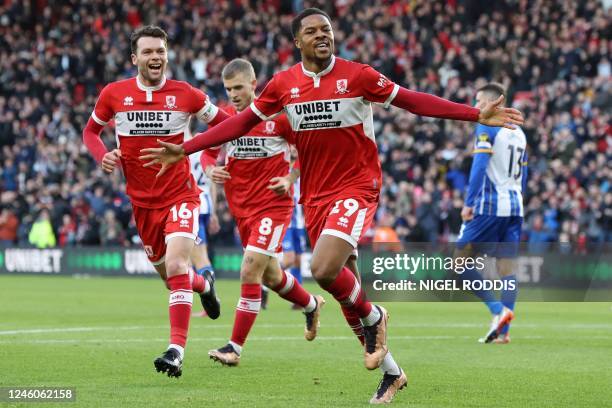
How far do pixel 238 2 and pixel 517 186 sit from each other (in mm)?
24283

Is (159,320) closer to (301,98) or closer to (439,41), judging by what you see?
(301,98)

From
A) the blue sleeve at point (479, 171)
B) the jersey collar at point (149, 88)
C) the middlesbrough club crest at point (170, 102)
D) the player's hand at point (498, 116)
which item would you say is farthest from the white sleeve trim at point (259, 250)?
the player's hand at point (498, 116)

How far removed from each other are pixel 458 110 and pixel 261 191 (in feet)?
12.7

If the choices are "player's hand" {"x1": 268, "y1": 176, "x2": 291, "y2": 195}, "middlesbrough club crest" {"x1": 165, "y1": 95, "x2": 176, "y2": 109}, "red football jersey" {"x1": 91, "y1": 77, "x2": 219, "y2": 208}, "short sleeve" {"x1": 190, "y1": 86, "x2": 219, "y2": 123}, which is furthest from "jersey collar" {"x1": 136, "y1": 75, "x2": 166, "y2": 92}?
"player's hand" {"x1": 268, "y1": 176, "x2": 291, "y2": 195}

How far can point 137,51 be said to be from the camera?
10.2 meters

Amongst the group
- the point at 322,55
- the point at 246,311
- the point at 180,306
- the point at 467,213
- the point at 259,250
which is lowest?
the point at 246,311

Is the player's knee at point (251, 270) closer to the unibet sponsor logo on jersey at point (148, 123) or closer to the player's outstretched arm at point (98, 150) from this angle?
the unibet sponsor logo on jersey at point (148, 123)

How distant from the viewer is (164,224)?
401 inches

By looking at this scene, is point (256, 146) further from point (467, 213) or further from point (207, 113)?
point (467, 213)

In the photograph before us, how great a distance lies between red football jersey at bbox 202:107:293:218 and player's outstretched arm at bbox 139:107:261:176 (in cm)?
294

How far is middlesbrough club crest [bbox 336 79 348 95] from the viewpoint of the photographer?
845 cm

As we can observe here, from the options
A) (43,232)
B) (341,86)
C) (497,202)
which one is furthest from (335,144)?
(43,232)

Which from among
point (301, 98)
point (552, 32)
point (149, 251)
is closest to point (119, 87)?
point (149, 251)

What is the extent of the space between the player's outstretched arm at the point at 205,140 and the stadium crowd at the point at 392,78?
54.8 ft
